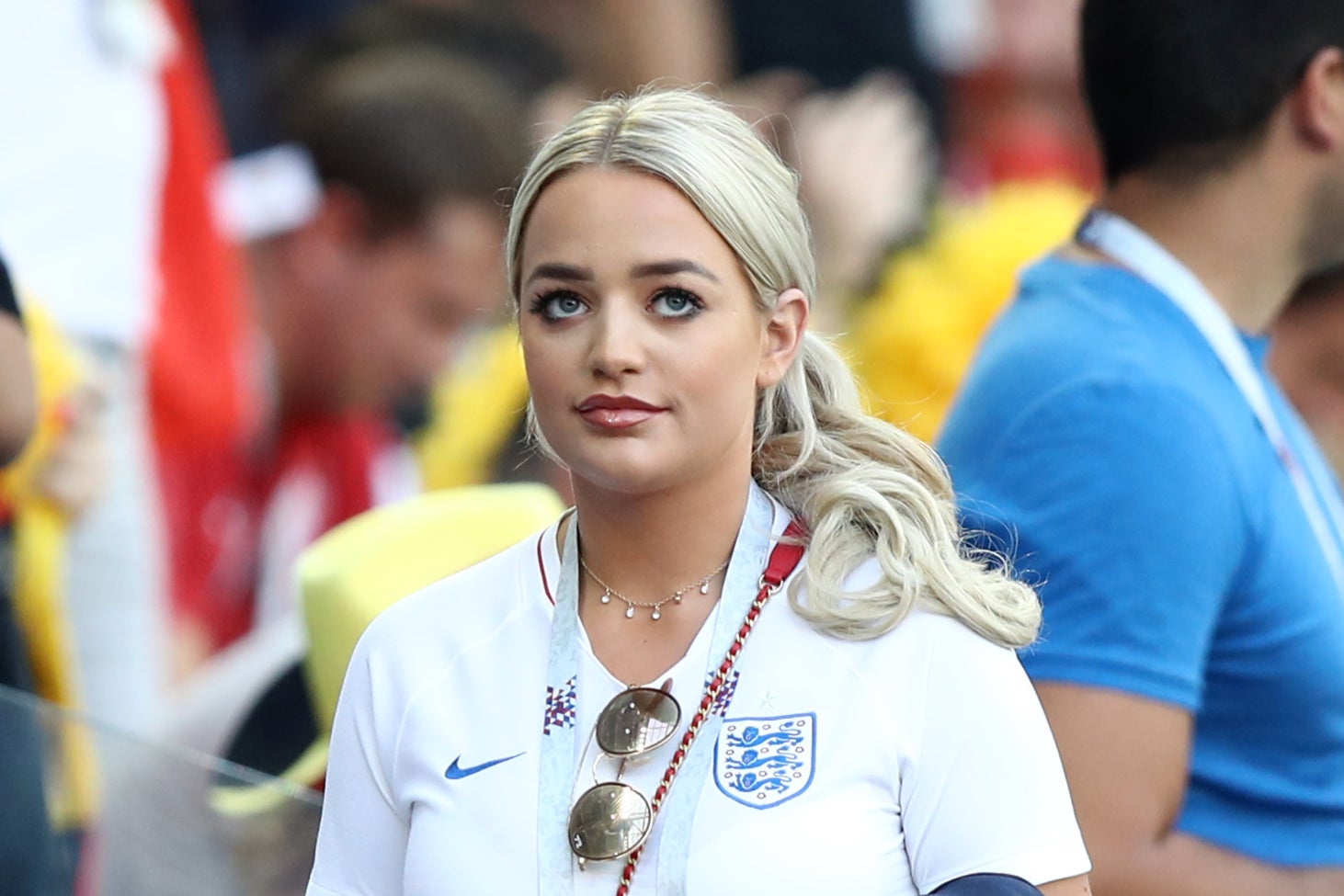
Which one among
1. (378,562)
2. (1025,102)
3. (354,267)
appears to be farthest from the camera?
(1025,102)

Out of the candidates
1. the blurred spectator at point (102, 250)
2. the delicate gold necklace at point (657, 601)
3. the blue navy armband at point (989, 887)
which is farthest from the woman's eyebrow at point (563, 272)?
the blurred spectator at point (102, 250)

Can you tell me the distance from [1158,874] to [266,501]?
111 inches

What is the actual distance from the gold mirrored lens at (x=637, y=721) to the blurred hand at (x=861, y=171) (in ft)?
11.4

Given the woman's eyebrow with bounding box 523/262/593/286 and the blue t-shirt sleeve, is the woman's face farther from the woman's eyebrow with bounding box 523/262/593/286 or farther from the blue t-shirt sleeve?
the blue t-shirt sleeve

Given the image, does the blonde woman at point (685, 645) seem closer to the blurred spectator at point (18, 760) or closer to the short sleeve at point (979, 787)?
the short sleeve at point (979, 787)

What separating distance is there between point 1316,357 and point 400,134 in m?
2.13

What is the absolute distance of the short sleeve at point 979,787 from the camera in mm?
1732

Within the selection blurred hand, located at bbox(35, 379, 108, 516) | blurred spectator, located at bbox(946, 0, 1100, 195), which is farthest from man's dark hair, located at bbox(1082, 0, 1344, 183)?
blurred spectator, located at bbox(946, 0, 1100, 195)

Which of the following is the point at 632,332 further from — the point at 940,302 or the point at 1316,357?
the point at 940,302

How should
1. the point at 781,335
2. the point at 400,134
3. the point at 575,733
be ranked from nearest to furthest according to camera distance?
the point at 575,733, the point at 781,335, the point at 400,134

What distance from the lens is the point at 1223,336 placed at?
261 cm

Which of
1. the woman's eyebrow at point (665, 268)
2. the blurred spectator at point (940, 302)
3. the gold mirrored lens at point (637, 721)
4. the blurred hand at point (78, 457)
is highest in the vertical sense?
the blurred spectator at point (940, 302)

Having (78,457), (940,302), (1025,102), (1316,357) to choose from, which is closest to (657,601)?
(78,457)

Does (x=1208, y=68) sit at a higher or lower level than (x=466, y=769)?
higher
